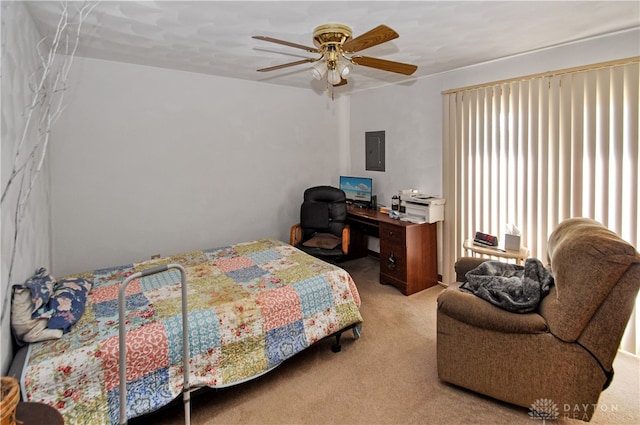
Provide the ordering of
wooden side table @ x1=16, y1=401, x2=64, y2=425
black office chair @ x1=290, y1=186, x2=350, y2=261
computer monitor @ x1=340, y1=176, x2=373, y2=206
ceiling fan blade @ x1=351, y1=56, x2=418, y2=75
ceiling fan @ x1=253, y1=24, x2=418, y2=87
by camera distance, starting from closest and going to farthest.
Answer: wooden side table @ x1=16, y1=401, x2=64, y2=425 < ceiling fan @ x1=253, y1=24, x2=418, y2=87 < ceiling fan blade @ x1=351, y1=56, x2=418, y2=75 < black office chair @ x1=290, y1=186, x2=350, y2=261 < computer monitor @ x1=340, y1=176, x2=373, y2=206

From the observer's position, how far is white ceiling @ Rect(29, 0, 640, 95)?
2246 millimetres

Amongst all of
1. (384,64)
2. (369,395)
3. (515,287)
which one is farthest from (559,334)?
(384,64)

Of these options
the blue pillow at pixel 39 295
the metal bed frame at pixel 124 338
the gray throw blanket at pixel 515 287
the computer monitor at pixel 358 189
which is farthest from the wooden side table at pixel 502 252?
the blue pillow at pixel 39 295

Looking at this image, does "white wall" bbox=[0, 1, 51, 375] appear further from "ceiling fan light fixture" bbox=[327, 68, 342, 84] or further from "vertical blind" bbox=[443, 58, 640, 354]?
"vertical blind" bbox=[443, 58, 640, 354]

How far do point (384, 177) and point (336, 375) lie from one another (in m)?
3.02

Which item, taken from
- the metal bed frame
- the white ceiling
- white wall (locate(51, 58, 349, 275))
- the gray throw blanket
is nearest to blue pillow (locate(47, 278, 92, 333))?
the metal bed frame

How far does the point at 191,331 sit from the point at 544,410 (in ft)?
7.14

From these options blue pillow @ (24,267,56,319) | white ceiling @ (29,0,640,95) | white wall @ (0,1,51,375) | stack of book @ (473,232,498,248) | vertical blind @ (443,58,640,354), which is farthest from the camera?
stack of book @ (473,232,498,248)

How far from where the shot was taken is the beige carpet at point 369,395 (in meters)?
2.13

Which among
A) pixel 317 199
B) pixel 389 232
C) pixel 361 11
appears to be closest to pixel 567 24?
pixel 361 11

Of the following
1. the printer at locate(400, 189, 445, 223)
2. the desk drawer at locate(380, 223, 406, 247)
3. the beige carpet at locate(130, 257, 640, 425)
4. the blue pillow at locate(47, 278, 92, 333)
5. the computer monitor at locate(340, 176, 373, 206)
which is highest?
the computer monitor at locate(340, 176, 373, 206)

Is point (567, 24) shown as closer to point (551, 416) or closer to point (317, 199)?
point (551, 416)

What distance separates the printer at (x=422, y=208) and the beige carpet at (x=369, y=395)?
141 centimetres

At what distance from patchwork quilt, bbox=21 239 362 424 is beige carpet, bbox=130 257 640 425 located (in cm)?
22
